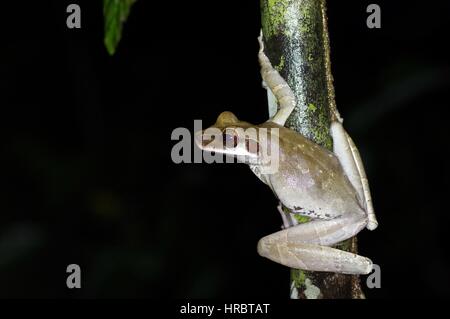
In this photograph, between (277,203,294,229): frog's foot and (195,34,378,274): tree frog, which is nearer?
(195,34,378,274): tree frog

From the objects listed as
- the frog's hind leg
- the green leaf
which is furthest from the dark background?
the green leaf

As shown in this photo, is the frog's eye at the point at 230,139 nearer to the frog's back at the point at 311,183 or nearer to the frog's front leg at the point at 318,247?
the frog's back at the point at 311,183

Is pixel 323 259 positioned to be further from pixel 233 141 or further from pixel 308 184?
pixel 233 141

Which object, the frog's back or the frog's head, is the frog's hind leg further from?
the frog's head

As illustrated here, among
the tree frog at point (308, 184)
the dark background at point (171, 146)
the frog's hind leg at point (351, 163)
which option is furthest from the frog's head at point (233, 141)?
the dark background at point (171, 146)

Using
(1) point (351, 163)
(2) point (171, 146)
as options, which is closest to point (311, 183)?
(1) point (351, 163)
